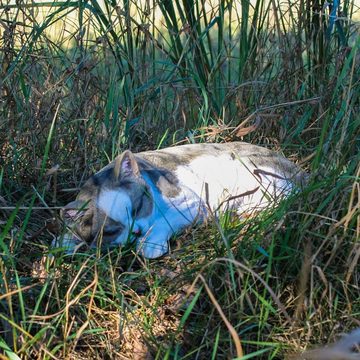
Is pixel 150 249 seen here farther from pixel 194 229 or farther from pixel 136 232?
pixel 194 229

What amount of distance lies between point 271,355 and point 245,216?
2.76 feet

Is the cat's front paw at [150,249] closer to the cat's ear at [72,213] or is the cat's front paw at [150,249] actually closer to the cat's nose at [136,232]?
the cat's nose at [136,232]

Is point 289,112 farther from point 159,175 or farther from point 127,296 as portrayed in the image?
point 127,296

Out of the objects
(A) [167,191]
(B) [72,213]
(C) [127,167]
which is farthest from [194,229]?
(B) [72,213]

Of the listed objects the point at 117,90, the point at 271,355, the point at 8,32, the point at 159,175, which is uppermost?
the point at 8,32

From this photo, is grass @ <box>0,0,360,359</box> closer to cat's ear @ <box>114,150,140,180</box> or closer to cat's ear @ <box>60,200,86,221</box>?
cat's ear @ <box>60,200,86,221</box>

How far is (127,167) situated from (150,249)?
38 centimetres

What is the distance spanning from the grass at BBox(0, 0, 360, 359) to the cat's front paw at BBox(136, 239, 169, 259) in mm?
30

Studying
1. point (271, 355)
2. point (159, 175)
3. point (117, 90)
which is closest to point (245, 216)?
point (159, 175)

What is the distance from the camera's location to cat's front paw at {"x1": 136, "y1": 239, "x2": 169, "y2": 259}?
8.66 ft

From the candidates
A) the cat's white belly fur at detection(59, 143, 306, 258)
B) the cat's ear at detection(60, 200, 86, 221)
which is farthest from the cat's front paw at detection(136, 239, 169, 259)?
the cat's ear at detection(60, 200, 86, 221)

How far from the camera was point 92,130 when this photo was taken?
11.0 ft

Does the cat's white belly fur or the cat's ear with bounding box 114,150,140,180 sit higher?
the cat's ear with bounding box 114,150,140,180

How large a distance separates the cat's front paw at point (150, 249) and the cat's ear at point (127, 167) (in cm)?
29
